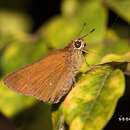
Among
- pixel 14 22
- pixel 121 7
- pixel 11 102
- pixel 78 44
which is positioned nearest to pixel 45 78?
pixel 78 44

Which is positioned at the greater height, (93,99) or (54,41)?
(93,99)

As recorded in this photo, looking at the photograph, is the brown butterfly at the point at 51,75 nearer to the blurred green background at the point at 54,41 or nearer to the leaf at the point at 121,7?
the blurred green background at the point at 54,41

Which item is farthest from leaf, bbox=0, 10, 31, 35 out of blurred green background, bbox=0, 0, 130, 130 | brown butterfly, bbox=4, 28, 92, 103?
brown butterfly, bbox=4, 28, 92, 103

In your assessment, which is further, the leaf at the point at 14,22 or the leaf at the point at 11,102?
the leaf at the point at 14,22

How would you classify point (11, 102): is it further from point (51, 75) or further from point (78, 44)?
point (78, 44)

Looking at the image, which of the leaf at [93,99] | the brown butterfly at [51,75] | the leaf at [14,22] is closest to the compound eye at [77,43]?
the brown butterfly at [51,75]

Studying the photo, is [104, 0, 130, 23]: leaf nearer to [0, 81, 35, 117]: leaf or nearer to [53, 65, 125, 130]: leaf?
[0, 81, 35, 117]: leaf

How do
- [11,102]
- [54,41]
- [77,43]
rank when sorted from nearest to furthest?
[77,43]
[11,102]
[54,41]

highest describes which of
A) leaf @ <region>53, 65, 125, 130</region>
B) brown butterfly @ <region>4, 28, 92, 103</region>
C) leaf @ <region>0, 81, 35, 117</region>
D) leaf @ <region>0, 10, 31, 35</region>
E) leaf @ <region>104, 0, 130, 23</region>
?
leaf @ <region>53, 65, 125, 130</region>
